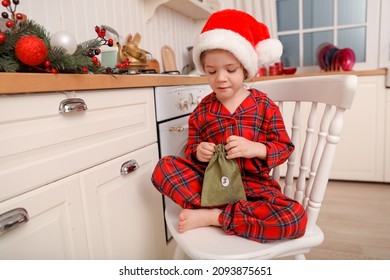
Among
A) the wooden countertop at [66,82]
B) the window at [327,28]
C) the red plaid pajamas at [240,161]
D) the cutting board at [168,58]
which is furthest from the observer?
the window at [327,28]

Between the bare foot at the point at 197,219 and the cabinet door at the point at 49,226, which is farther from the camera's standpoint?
the bare foot at the point at 197,219

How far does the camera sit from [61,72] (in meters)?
0.71

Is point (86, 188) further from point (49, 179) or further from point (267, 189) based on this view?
point (267, 189)

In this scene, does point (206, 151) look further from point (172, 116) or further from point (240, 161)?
point (172, 116)

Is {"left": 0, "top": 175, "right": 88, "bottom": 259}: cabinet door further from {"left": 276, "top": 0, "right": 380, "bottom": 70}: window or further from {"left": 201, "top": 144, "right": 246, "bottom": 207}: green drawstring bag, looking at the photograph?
{"left": 276, "top": 0, "right": 380, "bottom": 70}: window

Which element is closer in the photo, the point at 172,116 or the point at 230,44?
the point at 230,44

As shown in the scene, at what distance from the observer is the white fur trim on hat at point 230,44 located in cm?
84

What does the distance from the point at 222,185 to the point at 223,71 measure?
1.06 ft

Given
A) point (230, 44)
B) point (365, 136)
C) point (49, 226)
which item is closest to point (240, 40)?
point (230, 44)

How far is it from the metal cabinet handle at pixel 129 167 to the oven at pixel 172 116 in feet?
0.54

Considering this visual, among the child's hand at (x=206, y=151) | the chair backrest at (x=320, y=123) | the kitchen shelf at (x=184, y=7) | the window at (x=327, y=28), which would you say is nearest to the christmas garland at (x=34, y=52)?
the child's hand at (x=206, y=151)

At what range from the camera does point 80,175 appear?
29.9 inches

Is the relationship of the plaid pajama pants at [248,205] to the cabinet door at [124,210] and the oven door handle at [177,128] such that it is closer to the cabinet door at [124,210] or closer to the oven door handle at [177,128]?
the cabinet door at [124,210]

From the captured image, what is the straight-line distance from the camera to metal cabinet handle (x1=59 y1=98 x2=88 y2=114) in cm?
70
